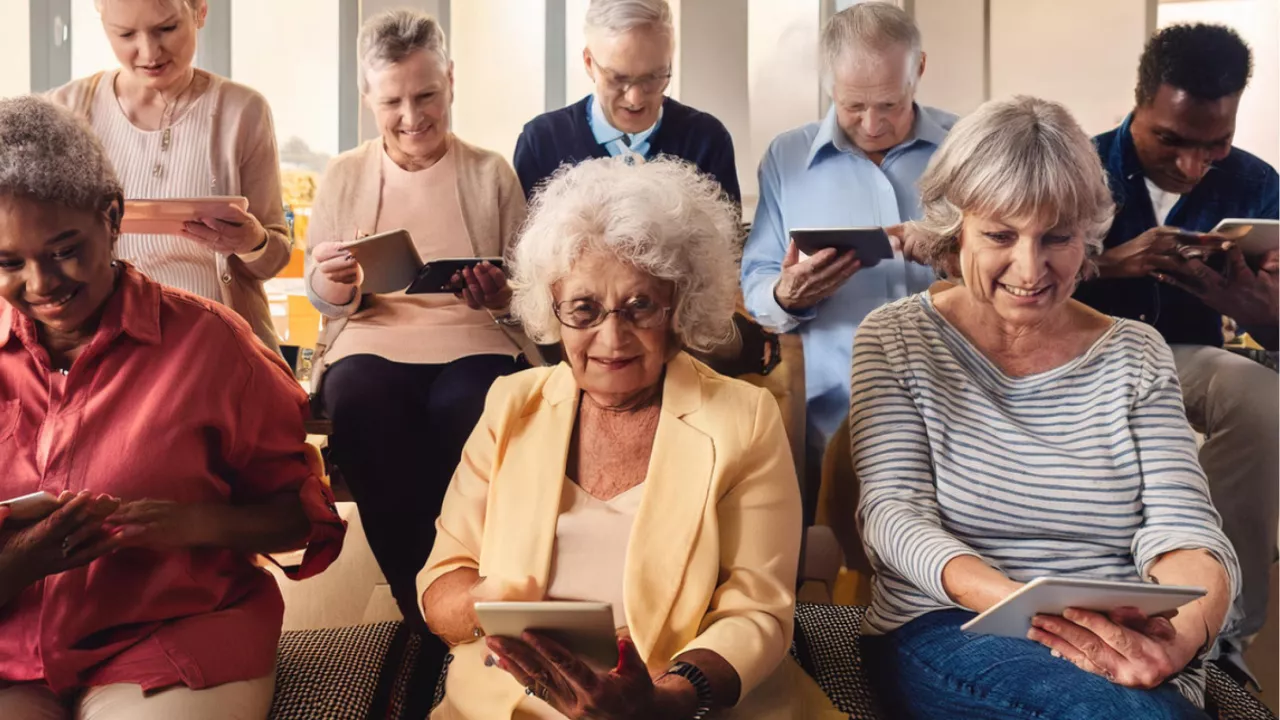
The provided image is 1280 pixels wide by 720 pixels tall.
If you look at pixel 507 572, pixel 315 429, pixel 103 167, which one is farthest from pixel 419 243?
pixel 507 572

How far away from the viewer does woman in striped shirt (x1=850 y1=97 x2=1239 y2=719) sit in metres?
1.72

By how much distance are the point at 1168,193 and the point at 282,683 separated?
7.32 feet

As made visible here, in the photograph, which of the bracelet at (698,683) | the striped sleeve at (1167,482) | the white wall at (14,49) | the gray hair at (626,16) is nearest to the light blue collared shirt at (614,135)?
the gray hair at (626,16)

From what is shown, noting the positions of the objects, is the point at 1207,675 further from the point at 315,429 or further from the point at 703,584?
the point at 315,429

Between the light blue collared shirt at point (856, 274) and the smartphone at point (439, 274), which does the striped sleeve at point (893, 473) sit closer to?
the light blue collared shirt at point (856, 274)

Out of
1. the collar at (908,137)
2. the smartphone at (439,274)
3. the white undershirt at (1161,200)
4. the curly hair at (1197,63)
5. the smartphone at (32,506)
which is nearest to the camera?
the smartphone at (32,506)

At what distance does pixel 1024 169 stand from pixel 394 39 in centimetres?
141

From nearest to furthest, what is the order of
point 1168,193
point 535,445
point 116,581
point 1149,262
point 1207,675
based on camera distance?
1. point 116,581
2. point 535,445
3. point 1207,675
4. point 1149,262
5. point 1168,193

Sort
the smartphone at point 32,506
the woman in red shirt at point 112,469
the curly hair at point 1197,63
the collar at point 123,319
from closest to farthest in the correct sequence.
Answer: the smartphone at point 32,506 < the woman in red shirt at point 112,469 < the collar at point 123,319 < the curly hair at point 1197,63

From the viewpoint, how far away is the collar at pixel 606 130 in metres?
2.80

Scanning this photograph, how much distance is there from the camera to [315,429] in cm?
249

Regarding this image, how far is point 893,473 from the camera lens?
183 cm

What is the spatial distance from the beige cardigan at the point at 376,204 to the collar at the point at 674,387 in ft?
2.47

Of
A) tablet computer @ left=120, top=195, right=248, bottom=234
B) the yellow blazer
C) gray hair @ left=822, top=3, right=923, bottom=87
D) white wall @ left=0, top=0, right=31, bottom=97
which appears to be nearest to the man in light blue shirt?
gray hair @ left=822, top=3, right=923, bottom=87
